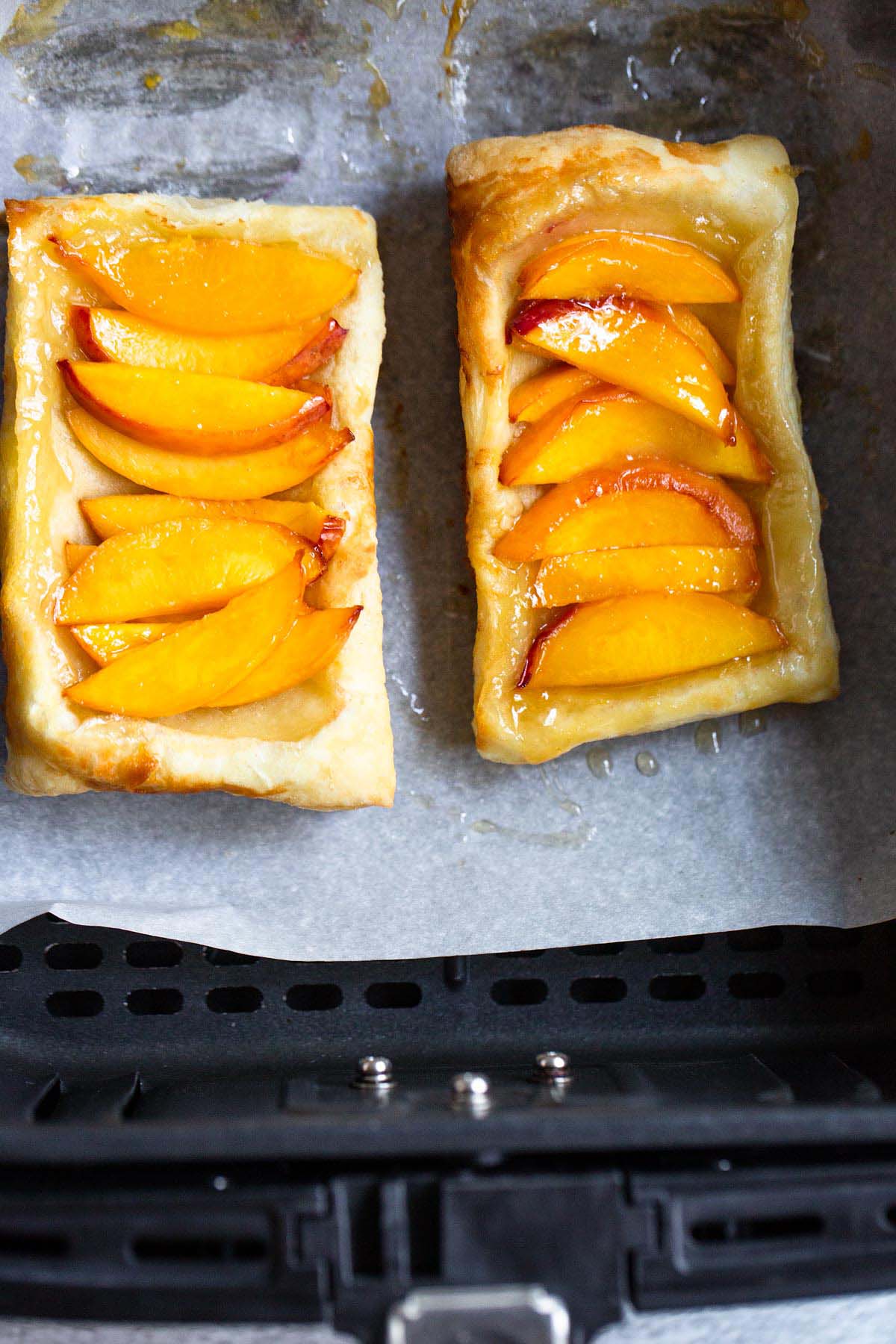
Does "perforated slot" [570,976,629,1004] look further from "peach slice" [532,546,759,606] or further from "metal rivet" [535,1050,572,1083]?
"peach slice" [532,546,759,606]

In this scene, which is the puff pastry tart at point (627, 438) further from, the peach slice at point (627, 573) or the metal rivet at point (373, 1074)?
the metal rivet at point (373, 1074)

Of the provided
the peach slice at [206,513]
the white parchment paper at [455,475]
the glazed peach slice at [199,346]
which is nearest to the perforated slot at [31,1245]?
the white parchment paper at [455,475]

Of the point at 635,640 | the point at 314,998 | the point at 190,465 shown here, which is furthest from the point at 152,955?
the point at 635,640

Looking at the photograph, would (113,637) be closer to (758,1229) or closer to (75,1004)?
(75,1004)

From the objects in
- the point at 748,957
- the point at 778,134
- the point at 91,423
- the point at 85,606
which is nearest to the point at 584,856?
the point at 748,957

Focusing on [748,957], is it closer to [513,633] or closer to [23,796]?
[513,633]

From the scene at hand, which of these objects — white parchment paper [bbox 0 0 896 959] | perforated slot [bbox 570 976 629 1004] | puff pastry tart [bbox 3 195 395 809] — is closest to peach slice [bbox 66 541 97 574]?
puff pastry tart [bbox 3 195 395 809]
